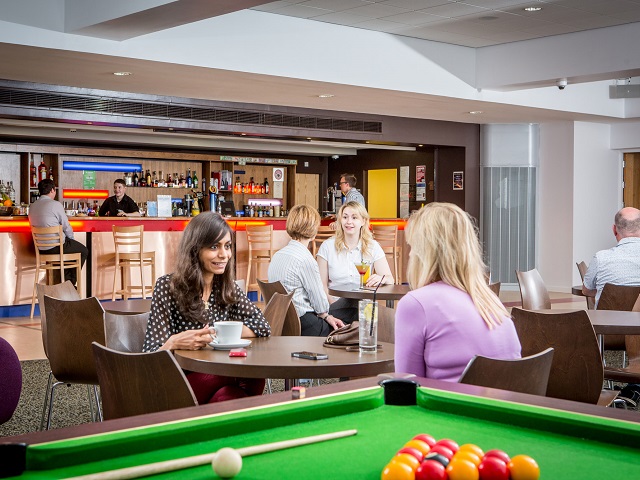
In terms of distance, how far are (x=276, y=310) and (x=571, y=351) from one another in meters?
1.48

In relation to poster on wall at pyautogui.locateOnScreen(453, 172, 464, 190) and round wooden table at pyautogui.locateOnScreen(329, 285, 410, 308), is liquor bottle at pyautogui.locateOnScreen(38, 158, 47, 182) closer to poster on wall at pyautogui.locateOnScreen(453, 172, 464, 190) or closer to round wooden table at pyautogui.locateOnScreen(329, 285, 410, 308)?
poster on wall at pyautogui.locateOnScreen(453, 172, 464, 190)

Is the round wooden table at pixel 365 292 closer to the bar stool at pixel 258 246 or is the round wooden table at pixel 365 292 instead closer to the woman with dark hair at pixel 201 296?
the woman with dark hair at pixel 201 296

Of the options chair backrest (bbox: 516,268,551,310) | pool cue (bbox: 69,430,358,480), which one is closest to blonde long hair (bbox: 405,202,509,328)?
pool cue (bbox: 69,430,358,480)

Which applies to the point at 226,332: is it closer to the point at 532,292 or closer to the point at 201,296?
the point at 201,296

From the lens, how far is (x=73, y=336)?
4.43m

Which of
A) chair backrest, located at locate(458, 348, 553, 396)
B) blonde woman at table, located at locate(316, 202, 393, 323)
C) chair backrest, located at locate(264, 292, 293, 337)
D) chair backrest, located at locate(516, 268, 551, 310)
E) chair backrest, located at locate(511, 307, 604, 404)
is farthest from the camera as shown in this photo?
chair backrest, located at locate(516, 268, 551, 310)

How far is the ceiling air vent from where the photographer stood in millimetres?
9531

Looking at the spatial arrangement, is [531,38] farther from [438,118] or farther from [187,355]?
[187,355]

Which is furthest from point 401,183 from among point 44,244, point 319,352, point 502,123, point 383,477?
point 383,477

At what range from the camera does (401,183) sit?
→ 1648 centimetres

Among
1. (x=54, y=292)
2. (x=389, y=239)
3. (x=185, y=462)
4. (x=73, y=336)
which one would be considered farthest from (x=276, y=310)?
(x=389, y=239)

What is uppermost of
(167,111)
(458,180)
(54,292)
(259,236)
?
(167,111)

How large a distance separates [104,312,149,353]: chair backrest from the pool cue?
2197 mm

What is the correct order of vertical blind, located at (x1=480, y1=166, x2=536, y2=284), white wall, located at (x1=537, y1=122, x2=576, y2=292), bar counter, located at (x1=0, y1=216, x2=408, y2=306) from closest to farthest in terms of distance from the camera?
bar counter, located at (x1=0, y1=216, x2=408, y2=306) < white wall, located at (x1=537, y1=122, x2=576, y2=292) < vertical blind, located at (x1=480, y1=166, x2=536, y2=284)
